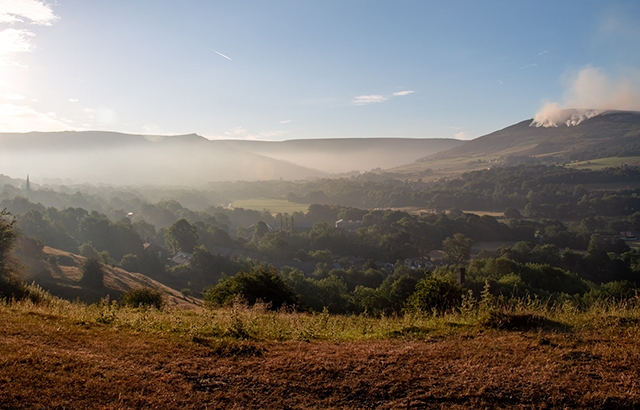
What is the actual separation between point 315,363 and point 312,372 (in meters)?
0.25

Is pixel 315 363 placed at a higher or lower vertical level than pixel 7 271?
higher

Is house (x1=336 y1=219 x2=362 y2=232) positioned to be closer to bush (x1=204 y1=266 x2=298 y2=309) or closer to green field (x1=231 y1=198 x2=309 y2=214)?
green field (x1=231 y1=198 x2=309 y2=214)

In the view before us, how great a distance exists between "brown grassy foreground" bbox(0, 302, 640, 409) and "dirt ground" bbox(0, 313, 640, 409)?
0.05 feet

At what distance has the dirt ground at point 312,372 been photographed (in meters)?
4.50

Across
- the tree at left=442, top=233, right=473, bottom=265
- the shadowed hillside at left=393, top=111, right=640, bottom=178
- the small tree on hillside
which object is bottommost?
the tree at left=442, top=233, right=473, bottom=265

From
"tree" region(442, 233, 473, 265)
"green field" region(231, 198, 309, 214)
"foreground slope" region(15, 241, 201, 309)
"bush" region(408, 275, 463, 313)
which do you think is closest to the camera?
"bush" region(408, 275, 463, 313)

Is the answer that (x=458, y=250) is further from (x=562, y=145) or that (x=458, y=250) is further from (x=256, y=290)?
(x=562, y=145)

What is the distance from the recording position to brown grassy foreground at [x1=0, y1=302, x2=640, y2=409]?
4535 mm

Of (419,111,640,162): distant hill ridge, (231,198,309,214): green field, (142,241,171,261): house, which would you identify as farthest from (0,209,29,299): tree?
(419,111,640,162): distant hill ridge

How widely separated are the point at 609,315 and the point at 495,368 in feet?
11.9

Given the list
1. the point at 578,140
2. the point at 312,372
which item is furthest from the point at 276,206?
the point at 578,140

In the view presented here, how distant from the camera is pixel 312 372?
523cm

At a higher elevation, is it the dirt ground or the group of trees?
the dirt ground

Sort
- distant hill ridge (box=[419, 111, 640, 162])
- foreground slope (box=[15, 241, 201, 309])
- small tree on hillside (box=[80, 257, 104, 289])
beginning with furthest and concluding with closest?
distant hill ridge (box=[419, 111, 640, 162]), small tree on hillside (box=[80, 257, 104, 289]), foreground slope (box=[15, 241, 201, 309])
